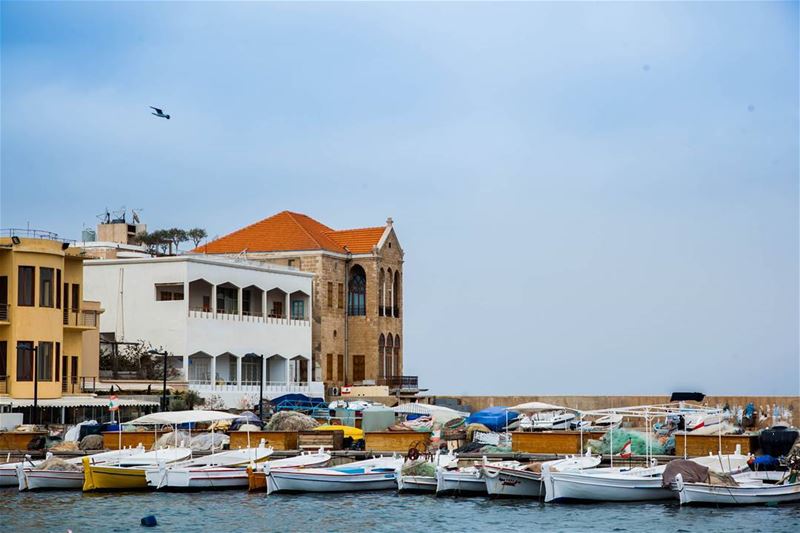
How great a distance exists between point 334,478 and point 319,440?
259 inches

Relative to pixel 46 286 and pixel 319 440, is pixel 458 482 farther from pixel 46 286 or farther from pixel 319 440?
pixel 46 286

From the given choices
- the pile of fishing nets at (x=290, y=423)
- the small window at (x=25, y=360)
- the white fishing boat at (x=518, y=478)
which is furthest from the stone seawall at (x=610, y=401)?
the white fishing boat at (x=518, y=478)

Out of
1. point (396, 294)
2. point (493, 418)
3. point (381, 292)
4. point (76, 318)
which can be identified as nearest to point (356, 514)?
point (493, 418)

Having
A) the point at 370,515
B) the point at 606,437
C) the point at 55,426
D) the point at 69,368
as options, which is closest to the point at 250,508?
the point at 370,515

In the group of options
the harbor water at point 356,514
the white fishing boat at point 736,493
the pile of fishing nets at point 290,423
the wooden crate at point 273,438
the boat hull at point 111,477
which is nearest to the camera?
the harbor water at point 356,514

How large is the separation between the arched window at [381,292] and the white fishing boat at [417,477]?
42.6 meters

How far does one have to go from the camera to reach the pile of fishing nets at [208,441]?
46156 mm

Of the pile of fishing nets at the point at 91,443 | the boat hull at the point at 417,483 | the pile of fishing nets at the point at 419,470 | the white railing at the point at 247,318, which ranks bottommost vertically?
the boat hull at the point at 417,483

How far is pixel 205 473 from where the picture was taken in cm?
4022

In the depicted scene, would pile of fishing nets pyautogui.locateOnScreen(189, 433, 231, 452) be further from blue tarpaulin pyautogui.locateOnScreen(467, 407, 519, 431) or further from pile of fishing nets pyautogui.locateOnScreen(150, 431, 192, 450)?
blue tarpaulin pyautogui.locateOnScreen(467, 407, 519, 431)

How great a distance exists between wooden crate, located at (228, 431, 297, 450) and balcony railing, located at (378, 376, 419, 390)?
34.3 meters

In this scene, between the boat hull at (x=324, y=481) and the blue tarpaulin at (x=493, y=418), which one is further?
the blue tarpaulin at (x=493, y=418)

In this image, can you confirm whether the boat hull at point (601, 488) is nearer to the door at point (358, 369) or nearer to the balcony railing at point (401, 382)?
the balcony railing at point (401, 382)

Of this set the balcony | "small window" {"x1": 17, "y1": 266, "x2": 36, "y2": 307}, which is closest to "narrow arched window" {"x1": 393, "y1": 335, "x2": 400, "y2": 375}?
the balcony
